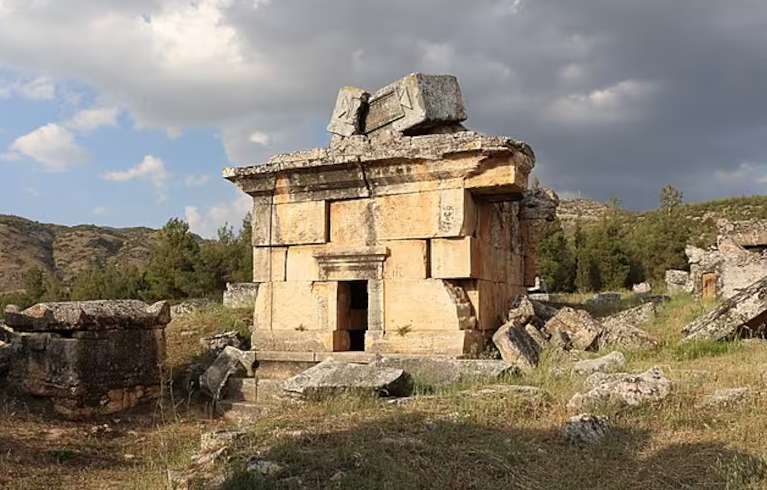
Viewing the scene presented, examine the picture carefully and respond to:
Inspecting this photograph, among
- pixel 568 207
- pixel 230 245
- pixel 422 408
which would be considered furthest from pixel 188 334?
pixel 568 207

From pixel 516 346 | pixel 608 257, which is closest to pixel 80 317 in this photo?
pixel 516 346

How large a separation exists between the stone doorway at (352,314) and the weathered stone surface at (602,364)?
2.81m

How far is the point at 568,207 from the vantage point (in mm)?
53094

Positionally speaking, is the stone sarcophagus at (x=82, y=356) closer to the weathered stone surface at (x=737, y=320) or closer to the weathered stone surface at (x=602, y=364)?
the weathered stone surface at (x=602, y=364)

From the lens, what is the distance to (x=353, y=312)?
29.0 ft

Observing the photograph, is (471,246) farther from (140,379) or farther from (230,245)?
(230,245)

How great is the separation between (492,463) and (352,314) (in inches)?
183

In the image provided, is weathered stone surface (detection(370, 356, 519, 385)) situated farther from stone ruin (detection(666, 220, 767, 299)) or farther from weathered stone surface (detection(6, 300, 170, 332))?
stone ruin (detection(666, 220, 767, 299))

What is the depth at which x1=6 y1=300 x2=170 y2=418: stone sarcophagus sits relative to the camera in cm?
754

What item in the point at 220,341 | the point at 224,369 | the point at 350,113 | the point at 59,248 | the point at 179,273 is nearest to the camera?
the point at 224,369

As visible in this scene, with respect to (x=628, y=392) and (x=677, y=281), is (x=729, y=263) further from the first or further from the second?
(x=628, y=392)

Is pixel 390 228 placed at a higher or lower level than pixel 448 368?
higher

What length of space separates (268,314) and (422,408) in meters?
3.48

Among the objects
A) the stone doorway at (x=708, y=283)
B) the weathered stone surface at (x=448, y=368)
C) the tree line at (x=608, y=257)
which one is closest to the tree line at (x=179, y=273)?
the tree line at (x=608, y=257)
